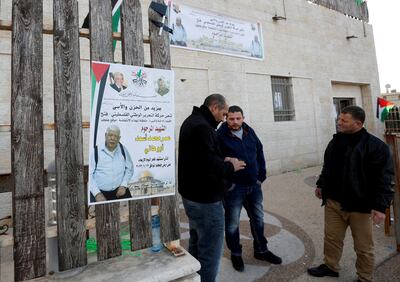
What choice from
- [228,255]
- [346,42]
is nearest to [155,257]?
[228,255]

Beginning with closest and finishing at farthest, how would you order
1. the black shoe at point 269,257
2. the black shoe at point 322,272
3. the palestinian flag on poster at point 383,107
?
1. the black shoe at point 322,272
2. the black shoe at point 269,257
3. the palestinian flag on poster at point 383,107

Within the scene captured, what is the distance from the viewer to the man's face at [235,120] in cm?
305

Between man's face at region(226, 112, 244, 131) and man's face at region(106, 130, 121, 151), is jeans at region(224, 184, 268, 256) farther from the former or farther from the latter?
man's face at region(106, 130, 121, 151)

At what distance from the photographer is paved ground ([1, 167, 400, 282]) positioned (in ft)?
9.20

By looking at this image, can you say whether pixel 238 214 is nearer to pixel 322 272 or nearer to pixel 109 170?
pixel 322 272

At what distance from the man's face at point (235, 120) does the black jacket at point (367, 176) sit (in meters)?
1.12

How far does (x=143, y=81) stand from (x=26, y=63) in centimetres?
55

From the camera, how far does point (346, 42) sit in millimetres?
10695

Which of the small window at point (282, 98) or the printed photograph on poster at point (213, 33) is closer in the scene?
the printed photograph on poster at point (213, 33)

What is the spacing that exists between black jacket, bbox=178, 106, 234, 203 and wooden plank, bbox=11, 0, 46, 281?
1108 millimetres

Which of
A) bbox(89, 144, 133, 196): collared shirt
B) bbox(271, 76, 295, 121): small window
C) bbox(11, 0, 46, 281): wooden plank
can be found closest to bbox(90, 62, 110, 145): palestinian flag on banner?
bbox(89, 144, 133, 196): collared shirt

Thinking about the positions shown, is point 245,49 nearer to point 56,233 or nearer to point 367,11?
point 56,233

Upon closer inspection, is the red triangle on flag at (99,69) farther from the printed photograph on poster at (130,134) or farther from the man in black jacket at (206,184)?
the man in black jacket at (206,184)

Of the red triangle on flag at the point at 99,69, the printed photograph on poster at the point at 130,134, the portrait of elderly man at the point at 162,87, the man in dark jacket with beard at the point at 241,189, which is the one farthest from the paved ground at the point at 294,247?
the portrait of elderly man at the point at 162,87
